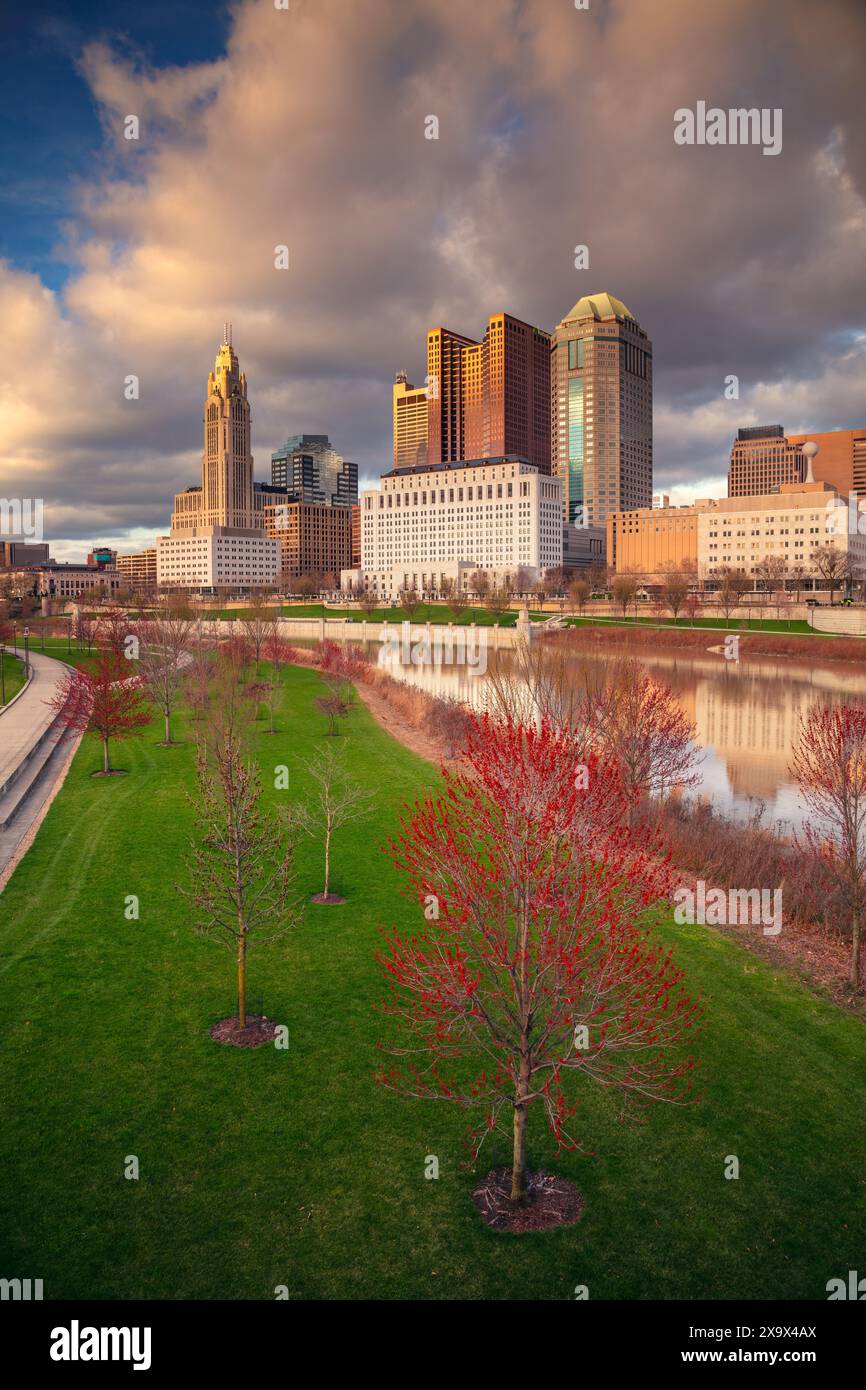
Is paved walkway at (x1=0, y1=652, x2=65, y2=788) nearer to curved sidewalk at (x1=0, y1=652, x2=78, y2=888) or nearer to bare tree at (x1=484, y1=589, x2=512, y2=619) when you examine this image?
curved sidewalk at (x1=0, y1=652, x2=78, y2=888)

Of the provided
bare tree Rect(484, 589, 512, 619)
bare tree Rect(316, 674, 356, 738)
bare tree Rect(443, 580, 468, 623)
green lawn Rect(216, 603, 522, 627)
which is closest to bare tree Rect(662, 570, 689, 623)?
green lawn Rect(216, 603, 522, 627)

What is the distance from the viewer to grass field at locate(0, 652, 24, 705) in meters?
48.1

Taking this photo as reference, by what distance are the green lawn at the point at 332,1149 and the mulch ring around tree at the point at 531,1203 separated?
18cm

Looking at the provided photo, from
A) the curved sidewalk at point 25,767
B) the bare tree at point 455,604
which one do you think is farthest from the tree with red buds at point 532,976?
the bare tree at point 455,604

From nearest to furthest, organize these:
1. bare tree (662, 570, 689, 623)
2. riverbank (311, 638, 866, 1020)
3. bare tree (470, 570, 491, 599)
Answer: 1. riverbank (311, 638, 866, 1020)
2. bare tree (662, 570, 689, 623)
3. bare tree (470, 570, 491, 599)

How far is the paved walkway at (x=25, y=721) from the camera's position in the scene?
29.0 m

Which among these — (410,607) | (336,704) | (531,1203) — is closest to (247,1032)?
(531,1203)

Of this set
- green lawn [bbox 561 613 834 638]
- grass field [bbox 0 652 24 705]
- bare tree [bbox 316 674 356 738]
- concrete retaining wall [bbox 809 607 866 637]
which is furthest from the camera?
green lawn [bbox 561 613 834 638]

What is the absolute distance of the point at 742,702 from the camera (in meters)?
54.1

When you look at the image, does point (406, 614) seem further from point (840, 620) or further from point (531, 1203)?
point (531, 1203)

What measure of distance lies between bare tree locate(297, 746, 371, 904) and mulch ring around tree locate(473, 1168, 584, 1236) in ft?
30.2

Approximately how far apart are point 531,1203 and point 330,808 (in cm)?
1427

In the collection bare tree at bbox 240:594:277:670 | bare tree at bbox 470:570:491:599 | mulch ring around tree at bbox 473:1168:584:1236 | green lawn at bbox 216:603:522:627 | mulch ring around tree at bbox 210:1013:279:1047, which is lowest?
mulch ring around tree at bbox 473:1168:584:1236

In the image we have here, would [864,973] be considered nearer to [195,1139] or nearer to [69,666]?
[195,1139]
